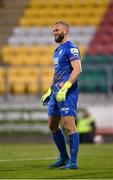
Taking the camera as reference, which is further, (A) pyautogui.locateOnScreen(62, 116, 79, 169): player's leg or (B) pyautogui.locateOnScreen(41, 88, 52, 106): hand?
(B) pyautogui.locateOnScreen(41, 88, 52, 106): hand

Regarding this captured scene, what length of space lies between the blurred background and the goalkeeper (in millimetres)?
11700

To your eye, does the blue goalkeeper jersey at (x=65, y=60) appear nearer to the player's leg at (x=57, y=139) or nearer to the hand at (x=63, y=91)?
the hand at (x=63, y=91)

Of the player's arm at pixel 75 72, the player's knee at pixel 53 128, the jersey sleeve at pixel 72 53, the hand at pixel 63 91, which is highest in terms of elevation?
the jersey sleeve at pixel 72 53

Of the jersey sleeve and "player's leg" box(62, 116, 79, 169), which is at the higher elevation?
the jersey sleeve

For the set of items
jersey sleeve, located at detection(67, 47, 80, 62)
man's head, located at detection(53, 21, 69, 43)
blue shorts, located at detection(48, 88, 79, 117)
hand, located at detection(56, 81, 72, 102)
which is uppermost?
man's head, located at detection(53, 21, 69, 43)

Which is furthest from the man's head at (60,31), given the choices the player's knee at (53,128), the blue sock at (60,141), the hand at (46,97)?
the blue sock at (60,141)

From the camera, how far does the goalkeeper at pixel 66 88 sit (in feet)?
31.7

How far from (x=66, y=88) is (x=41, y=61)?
15808mm

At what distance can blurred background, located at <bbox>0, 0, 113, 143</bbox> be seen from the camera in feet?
71.9

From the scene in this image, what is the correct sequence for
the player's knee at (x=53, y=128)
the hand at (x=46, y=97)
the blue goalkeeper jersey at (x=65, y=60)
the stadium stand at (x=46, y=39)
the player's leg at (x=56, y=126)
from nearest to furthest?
the blue goalkeeper jersey at (x=65, y=60), the player's leg at (x=56, y=126), the player's knee at (x=53, y=128), the hand at (x=46, y=97), the stadium stand at (x=46, y=39)

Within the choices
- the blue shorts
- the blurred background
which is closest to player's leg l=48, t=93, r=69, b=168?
the blue shorts

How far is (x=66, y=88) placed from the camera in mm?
9562

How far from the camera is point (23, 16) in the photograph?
1166 inches

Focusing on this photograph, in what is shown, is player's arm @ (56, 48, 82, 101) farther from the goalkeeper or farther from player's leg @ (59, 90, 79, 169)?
player's leg @ (59, 90, 79, 169)
